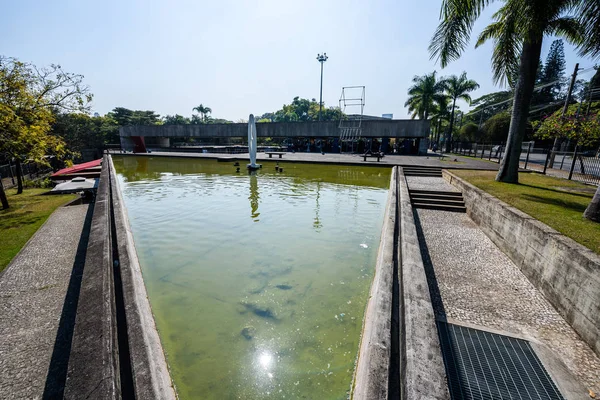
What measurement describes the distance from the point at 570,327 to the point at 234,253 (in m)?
6.08

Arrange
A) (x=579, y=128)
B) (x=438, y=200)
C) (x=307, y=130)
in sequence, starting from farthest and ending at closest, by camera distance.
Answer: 1. (x=307, y=130)
2. (x=579, y=128)
3. (x=438, y=200)

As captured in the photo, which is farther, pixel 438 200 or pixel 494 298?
pixel 438 200

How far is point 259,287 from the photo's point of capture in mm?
4992

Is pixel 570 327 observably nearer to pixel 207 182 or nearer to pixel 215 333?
pixel 215 333

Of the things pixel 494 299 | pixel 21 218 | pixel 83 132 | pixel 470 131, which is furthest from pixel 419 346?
pixel 83 132

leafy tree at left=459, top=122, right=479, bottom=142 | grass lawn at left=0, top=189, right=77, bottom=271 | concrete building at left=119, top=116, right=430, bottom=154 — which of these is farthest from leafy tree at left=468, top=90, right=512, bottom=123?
grass lawn at left=0, top=189, right=77, bottom=271

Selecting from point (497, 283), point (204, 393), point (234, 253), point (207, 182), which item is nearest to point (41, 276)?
point (234, 253)

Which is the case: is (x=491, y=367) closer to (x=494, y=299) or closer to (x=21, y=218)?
(x=494, y=299)

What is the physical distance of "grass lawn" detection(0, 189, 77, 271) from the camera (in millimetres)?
5926

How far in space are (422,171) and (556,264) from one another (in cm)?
1399

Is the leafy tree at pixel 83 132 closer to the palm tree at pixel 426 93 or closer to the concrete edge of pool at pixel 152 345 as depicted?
the concrete edge of pool at pixel 152 345

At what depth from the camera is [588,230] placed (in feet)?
15.8

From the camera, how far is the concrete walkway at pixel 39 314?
2711 mm

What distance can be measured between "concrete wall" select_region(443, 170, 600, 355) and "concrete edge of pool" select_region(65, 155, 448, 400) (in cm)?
194
